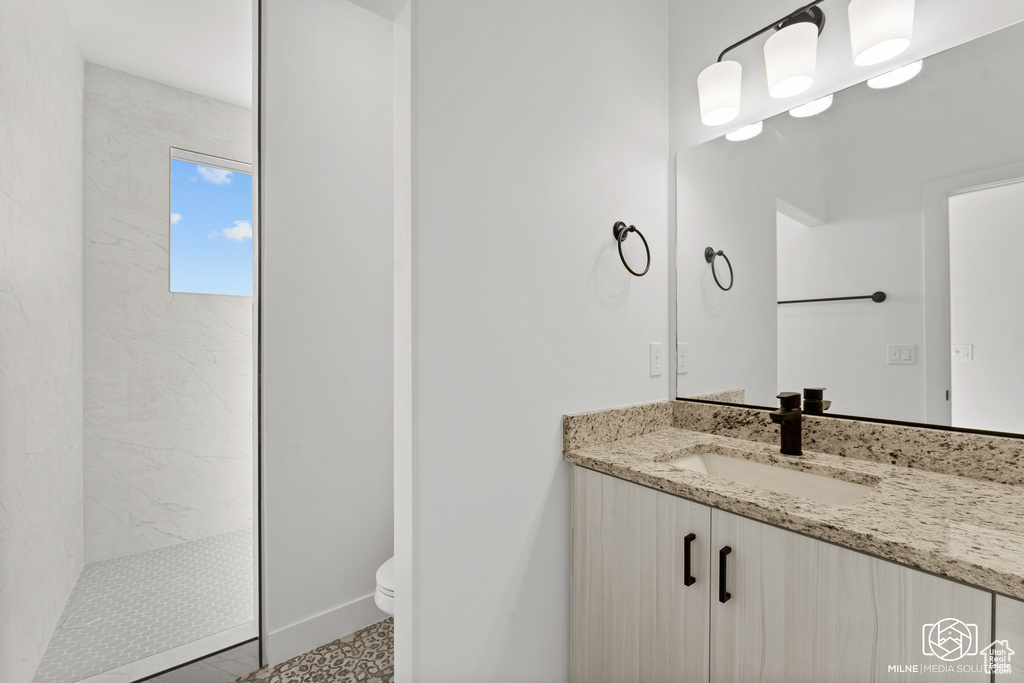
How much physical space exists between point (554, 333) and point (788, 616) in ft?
2.68

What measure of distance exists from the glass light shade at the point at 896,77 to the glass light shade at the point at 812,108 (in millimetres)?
100

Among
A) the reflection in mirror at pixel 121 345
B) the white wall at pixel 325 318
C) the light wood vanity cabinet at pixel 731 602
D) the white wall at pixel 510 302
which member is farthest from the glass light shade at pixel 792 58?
the reflection in mirror at pixel 121 345

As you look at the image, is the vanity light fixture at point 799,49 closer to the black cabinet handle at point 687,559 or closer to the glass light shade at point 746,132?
the glass light shade at point 746,132

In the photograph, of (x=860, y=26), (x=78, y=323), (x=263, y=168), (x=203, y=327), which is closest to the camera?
(x=860, y=26)

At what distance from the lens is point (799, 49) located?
1.26 metres

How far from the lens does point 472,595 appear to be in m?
1.13

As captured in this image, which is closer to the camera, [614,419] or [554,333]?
[554,333]

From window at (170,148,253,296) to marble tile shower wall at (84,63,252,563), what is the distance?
5cm

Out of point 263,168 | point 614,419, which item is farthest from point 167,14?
point 614,419

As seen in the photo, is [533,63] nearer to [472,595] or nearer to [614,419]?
[614,419]

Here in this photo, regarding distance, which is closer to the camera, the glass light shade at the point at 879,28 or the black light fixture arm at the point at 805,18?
the glass light shade at the point at 879,28

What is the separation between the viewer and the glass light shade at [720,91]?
142 centimetres

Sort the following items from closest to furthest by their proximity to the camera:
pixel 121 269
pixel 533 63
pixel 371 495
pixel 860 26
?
1. pixel 860 26
2. pixel 533 63
3. pixel 371 495
4. pixel 121 269

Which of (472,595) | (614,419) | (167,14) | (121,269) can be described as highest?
(167,14)
